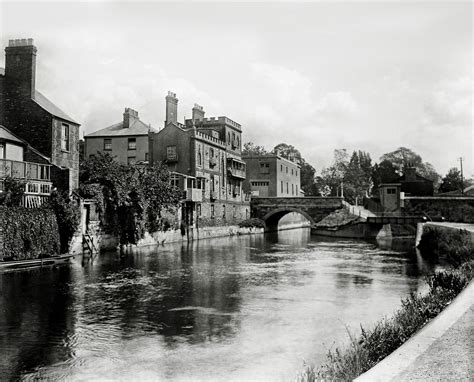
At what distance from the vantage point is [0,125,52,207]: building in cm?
2969

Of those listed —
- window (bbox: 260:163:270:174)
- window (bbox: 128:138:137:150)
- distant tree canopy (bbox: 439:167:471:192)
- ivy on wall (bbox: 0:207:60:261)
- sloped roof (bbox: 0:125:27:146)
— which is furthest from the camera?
distant tree canopy (bbox: 439:167:471:192)

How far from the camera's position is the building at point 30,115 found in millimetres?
34750

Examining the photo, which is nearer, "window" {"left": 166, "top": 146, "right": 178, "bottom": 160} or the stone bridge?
"window" {"left": 166, "top": 146, "right": 178, "bottom": 160}

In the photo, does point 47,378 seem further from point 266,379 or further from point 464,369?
point 464,369

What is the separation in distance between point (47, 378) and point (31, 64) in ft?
100

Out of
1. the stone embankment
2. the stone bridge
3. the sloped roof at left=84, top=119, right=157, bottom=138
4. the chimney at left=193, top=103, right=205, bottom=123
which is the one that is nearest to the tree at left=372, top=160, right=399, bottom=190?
the stone bridge

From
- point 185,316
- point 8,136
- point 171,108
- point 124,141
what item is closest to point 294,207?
point 171,108

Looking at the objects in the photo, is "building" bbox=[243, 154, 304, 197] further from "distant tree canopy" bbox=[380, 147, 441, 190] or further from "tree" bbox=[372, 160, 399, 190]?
"distant tree canopy" bbox=[380, 147, 441, 190]

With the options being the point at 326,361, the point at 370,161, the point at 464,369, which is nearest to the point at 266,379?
the point at 326,361

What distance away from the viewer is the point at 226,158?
204 feet

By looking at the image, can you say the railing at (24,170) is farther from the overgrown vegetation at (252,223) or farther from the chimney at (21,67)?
the overgrown vegetation at (252,223)

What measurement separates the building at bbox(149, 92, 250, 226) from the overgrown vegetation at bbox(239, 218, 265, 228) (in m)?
1.06

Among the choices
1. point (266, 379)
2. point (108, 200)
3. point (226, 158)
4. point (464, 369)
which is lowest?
point (266, 379)

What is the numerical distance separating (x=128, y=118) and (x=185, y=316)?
164ft
